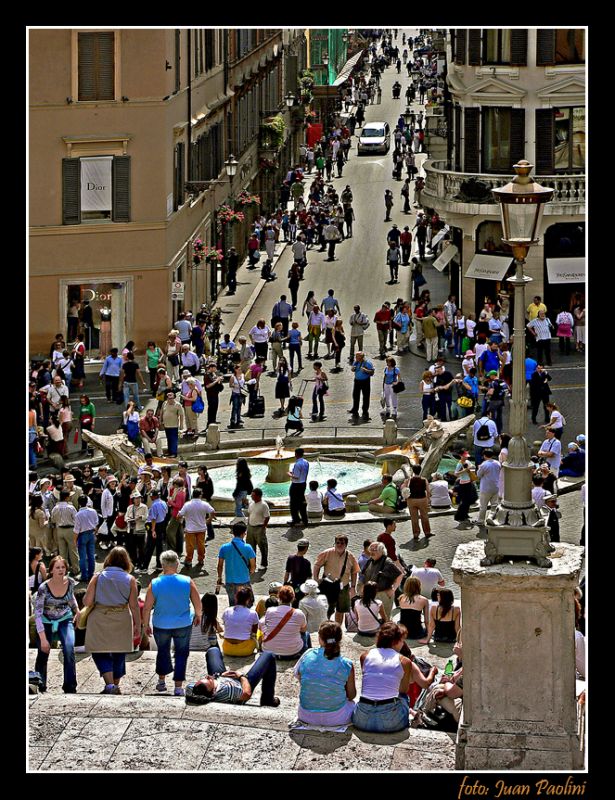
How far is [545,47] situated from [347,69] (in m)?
62.2

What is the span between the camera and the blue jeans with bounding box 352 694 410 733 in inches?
676

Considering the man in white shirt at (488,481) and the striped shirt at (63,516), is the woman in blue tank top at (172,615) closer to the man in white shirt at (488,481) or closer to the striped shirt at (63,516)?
the striped shirt at (63,516)

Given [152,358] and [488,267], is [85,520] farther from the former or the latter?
[488,267]

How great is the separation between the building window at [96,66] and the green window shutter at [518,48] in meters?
10.0

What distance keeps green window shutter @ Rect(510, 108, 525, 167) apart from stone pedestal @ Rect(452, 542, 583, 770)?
33535mm

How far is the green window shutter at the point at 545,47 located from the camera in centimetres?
4766

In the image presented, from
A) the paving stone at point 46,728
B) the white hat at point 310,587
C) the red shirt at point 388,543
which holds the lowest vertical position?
the paving stone at point 46,728

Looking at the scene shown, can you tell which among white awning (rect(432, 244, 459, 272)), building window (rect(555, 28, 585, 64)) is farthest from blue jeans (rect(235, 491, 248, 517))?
white awning (rect(432, 244, 459, 272))

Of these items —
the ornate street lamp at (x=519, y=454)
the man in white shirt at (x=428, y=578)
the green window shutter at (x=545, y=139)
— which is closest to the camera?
the ornate street lamp at (x=519, y=454)

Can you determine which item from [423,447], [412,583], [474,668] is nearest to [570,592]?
[474,668]

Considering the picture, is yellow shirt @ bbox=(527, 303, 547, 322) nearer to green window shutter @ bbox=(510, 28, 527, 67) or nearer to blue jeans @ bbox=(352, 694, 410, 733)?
green window shutter @ bbox=(510, 28, 527, 67)

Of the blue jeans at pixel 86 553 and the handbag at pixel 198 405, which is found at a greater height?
the handbag at pixel 198 405

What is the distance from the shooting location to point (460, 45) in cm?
4975

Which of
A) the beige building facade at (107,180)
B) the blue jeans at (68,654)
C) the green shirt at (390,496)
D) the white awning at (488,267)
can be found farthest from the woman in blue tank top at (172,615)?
the white awning at (488,267)
